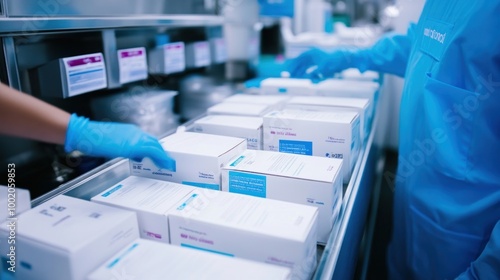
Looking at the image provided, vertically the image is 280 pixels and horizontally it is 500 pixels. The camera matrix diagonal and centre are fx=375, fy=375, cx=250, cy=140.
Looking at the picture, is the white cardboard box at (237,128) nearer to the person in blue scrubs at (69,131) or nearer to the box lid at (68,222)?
the person in blue scrubs at (69,131)

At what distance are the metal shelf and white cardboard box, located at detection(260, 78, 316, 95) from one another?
51 cm

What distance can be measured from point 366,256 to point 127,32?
1736 mm

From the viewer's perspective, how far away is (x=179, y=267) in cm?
71

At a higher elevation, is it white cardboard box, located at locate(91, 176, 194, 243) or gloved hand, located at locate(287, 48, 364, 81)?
gloved hand, located at locate(287, 48, 364, 81)

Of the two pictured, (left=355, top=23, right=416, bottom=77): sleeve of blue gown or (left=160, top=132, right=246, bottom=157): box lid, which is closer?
(left=160, top=132, right=246, bottom=157): box lid

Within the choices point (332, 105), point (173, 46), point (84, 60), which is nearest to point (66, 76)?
point (84, 60)

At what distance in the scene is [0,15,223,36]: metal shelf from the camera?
1032 mm

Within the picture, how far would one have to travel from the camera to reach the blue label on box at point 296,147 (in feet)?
4.20

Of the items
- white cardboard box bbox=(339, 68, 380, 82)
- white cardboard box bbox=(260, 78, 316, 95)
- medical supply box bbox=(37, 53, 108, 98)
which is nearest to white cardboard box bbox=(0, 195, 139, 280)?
medical supply box bbox=(37, 53, 108, 98)

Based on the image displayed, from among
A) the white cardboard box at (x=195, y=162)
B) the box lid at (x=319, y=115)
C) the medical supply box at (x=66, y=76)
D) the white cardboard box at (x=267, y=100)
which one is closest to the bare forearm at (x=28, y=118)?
the white cardboard box at (x=195, y=162)

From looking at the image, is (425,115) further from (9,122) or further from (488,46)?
(9,122)

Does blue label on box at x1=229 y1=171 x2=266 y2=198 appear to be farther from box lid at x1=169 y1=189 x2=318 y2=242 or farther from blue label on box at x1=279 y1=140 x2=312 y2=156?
blue label on box at x1=279 y1=140 x2=312 y2=156

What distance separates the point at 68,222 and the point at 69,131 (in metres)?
0.23

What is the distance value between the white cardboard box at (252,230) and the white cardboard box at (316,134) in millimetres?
423
